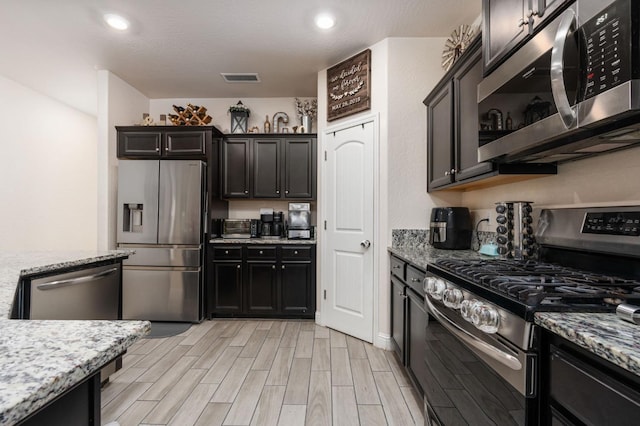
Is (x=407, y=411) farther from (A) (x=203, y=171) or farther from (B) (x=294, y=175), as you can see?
(A) (x=203, y=171)

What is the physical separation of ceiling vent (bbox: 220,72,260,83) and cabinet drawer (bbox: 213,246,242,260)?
198cm

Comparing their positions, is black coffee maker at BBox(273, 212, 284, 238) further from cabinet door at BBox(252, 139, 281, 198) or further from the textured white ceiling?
the textured white ceiling

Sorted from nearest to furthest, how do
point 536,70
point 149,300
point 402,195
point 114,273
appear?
point 536,70, point 114,273, point 402,195, point 149,300

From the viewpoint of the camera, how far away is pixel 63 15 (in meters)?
2.55

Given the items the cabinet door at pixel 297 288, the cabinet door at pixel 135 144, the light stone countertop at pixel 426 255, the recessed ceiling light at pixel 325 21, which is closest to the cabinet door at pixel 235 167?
the cabinet door at pixel 135 144

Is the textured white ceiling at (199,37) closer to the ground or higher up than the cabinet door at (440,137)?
higher up

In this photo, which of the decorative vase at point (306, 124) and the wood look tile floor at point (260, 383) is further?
the decorative vase at point (306, 124)

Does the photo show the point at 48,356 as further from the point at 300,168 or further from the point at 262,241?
the point at 300,168

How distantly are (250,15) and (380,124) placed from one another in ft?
Result: 4.60

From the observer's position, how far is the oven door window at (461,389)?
908 mm

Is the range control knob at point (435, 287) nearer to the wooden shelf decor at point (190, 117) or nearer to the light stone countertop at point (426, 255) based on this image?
the light stone countertop at point (426, 255)

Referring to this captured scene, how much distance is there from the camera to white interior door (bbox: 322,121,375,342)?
2893 mm

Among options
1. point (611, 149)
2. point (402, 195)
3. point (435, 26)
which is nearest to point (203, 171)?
point (402, 195)

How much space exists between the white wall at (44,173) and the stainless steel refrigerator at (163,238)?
4.95 feet
